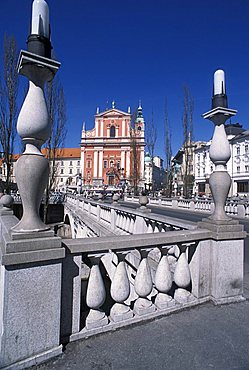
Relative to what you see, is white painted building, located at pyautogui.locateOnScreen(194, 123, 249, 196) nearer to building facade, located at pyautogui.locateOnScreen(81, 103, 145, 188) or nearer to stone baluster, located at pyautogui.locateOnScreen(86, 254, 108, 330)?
building facade, located at pyautogui.locateOnScreen(81, 103, 145, 188)

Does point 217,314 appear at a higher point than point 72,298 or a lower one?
lower

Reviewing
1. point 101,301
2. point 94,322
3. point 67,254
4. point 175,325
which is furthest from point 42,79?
point 175,325

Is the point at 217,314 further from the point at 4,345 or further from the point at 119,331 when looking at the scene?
the point at 4,345

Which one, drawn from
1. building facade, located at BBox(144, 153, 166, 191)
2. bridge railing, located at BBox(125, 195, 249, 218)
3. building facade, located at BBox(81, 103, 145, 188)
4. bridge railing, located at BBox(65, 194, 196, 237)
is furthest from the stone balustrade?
building facade, located at BBox(81, 103, 145, 188)

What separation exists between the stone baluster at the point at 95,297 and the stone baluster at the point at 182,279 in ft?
3.66

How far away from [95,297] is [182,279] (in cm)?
126

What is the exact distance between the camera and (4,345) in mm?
1956

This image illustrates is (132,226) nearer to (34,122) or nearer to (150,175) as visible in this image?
(34,122)

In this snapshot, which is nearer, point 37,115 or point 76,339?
point 37,115

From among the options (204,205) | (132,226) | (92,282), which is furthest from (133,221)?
(204,205)

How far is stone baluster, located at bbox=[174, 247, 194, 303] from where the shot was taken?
10.5 feet

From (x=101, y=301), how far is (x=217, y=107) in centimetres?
318

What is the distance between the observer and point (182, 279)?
3.20m

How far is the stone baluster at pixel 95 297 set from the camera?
2512 millimetres
